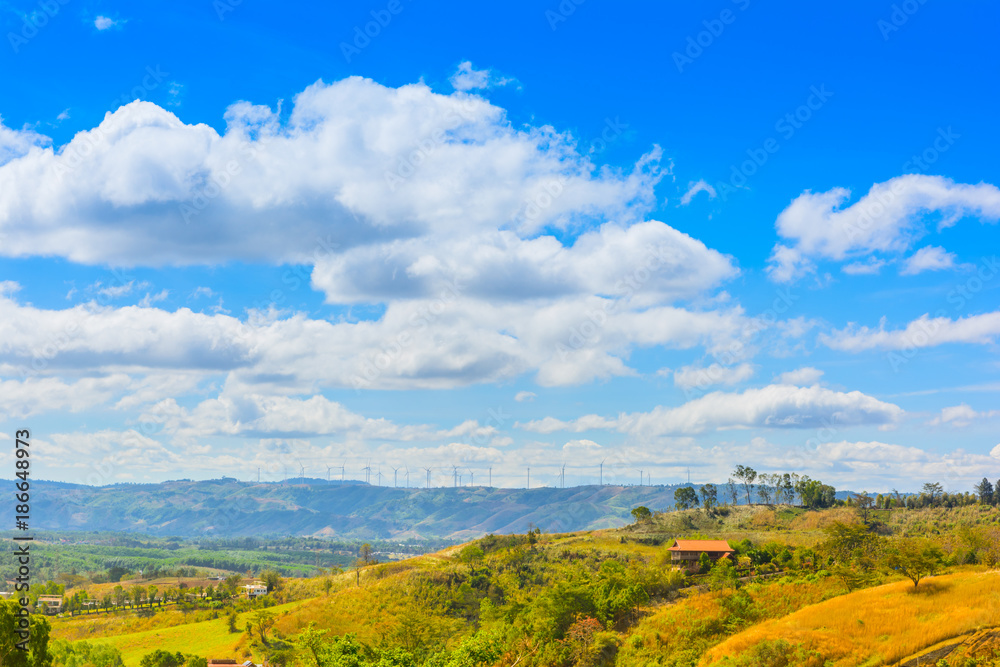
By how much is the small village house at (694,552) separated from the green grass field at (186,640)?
249ft

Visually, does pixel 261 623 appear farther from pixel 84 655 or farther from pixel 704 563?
pixel 704 563

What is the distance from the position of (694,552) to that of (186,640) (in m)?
104

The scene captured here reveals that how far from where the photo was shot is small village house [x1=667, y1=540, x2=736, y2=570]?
133125 millimetres

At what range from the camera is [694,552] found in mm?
135875

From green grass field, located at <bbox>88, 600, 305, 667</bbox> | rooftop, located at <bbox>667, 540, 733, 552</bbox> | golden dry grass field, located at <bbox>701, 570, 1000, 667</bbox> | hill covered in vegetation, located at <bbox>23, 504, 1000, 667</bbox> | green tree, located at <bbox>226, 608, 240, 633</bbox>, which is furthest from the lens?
green tree, located at <bbox>226, 608, 240, 633</bbox>

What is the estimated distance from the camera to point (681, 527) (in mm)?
186000

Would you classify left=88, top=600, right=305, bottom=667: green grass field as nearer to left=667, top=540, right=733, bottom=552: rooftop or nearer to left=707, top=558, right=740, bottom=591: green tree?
left=707, top=558, right=740, bottom=591: green tree

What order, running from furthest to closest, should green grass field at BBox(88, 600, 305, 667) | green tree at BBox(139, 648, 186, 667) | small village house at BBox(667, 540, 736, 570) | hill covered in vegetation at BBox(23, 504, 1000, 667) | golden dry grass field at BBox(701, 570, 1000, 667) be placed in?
green grass field at BBox(88, 600, 305, 667)
small village house at BBox(667, 540, 736, 570)
green tree at BBox(139, 648, 186, 667)
hill covered in vegetation at BBox(23, 504, 1000, 667)
golden dry grass field at BBox(701, 570, 1000, 667)

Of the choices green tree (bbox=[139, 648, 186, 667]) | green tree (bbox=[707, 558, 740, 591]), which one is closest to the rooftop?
green tree (bbox=[707, 558, 740, 591])

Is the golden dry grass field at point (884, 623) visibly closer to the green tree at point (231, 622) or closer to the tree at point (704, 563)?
the tree at point (704, 563)

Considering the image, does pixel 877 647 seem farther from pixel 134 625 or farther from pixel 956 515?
pixel 134 625

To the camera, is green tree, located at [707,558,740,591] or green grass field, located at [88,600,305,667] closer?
green tree, located at [707,558,740,591]

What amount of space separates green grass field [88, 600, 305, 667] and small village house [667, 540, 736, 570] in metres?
76.0

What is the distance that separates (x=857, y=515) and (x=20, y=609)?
605 feet
